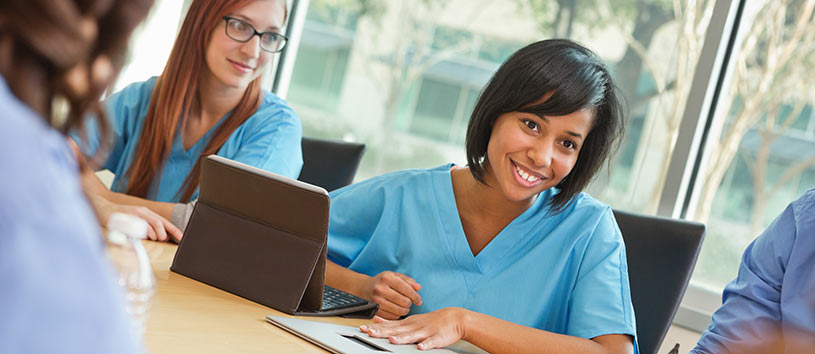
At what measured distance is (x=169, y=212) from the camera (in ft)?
5.56

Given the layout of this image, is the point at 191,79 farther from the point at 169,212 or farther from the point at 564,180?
the point at 564,180

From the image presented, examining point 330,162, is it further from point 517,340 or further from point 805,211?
point 805,211

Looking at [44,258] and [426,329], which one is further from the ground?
[44,258]

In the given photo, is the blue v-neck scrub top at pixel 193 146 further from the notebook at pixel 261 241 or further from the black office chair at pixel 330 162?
the notebook at pixel 261 241

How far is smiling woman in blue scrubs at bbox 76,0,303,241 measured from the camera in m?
1.88

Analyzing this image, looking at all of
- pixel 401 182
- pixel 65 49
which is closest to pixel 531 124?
pixel 401 182

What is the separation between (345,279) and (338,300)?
0.19 m

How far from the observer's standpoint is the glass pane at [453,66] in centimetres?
274

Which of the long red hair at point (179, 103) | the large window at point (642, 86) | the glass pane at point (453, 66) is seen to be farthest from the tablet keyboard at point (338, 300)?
the glass pane at point (453, 66)

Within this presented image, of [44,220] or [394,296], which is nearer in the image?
[44,220]

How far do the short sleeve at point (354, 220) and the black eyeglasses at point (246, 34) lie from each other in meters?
0.53

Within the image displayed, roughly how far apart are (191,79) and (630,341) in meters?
1.24

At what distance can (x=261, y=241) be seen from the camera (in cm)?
126

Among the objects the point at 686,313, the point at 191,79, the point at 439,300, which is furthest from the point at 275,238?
the point at 686,313
